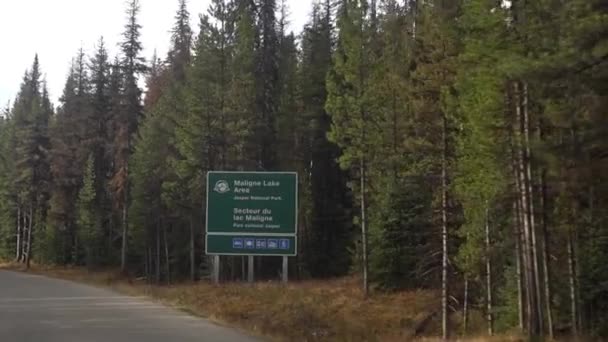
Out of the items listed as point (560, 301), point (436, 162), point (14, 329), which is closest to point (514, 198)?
point (560, 301)

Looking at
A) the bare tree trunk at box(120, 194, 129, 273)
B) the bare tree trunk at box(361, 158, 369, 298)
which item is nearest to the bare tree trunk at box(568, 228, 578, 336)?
the bare tree trunk at box(361, 158, 369, 298)

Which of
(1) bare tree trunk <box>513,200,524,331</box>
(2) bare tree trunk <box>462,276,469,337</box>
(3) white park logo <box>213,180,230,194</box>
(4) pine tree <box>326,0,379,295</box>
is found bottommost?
(2) bare tree trunk <box>462,276,469,337</box>

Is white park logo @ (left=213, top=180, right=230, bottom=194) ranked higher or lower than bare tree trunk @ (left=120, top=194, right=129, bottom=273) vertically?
higher

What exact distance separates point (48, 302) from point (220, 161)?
2255cm

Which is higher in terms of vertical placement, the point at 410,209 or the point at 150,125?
the point at 150,125

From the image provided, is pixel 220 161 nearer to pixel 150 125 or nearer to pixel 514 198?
pixel 150 125

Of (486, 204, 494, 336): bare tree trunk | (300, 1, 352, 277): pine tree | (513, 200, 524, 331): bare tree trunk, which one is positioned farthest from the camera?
(300, 1, 352, 277): pine tree

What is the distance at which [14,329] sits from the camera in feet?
62.0

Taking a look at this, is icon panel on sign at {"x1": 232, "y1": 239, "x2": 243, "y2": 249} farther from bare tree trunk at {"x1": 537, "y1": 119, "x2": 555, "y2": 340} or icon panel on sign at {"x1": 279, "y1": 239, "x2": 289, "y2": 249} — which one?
bare tree trunk at {"x1": 537, "y1": 119, "x2": 555, "y2": 340}

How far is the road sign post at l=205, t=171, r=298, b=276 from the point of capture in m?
34.3

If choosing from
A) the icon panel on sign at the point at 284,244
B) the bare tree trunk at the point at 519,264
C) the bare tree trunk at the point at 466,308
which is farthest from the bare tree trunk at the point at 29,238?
the bare tree trunk at the point at 519,264

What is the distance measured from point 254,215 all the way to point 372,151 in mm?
7584

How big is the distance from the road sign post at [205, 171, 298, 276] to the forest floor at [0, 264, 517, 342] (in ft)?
6.16

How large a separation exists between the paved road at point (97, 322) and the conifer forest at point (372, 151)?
28.1 feet
